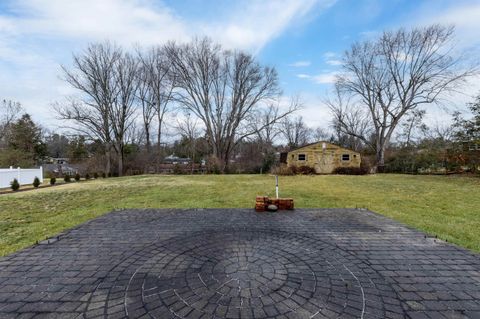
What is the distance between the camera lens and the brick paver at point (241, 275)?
1.73 m

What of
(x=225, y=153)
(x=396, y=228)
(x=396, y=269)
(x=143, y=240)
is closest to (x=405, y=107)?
(x=225, y=153)

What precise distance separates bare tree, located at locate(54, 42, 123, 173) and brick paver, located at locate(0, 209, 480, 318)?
19.5m

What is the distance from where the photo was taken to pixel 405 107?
804 inches

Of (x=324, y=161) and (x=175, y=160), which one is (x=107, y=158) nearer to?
(x=175, y=160)

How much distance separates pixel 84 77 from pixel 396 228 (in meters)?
24.4

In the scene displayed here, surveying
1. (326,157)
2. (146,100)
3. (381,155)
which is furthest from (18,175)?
(381,155)

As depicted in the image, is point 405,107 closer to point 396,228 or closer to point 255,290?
point 396,228

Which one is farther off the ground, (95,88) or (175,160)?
(95,88)

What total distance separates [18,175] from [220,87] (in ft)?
57.0

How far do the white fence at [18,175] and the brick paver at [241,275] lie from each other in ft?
41.2

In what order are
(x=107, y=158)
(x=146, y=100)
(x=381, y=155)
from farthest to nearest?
(x=146, y=100) → (x=381, y=155) → (x=107, y=158)

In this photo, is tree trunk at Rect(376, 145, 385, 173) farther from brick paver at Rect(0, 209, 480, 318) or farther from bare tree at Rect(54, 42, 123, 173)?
bare tree at Rect(54, 42, 123, 173)

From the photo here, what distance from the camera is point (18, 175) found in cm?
A: 1283

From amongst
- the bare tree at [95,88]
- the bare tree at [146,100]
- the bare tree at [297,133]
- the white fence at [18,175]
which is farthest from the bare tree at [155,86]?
the bare tree at [297,133]
